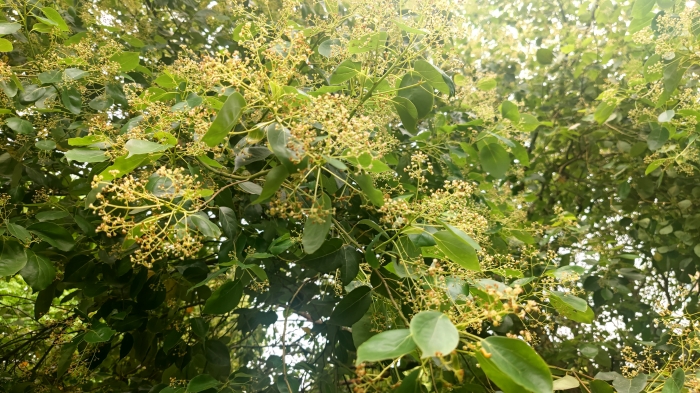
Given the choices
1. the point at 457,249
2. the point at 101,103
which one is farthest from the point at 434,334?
the point at 101,103

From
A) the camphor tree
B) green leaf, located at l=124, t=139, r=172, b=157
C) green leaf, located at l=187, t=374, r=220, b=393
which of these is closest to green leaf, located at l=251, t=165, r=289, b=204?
the camphor tree

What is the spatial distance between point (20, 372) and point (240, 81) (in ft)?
8.94

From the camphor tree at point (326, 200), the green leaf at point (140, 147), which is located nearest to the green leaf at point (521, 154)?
the camphor tree at point (326, 200)

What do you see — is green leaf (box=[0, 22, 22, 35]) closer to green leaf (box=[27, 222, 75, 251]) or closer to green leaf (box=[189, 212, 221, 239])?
green leaf (box=[27, 222, 75, 251])

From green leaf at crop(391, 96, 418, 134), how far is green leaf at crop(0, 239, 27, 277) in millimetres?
1630

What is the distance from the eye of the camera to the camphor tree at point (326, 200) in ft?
4.23

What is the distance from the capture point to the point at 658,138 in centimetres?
271

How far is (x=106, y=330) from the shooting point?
72.0 inches

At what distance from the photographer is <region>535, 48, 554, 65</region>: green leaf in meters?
3.93

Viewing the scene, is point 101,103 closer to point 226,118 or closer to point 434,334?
point 226,118

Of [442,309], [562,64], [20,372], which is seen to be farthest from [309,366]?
[562,64]

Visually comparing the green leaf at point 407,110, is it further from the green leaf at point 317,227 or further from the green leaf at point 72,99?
the green leaf at point 72,99

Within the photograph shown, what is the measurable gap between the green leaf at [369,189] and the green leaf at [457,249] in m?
0.21

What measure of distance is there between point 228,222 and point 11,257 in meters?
0.95
